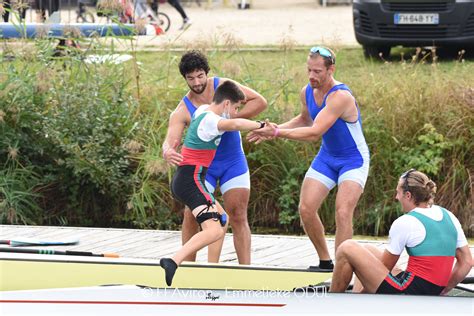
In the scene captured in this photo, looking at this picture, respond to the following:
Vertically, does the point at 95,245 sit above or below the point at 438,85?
below

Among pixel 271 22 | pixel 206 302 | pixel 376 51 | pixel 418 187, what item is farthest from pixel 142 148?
pixel 271 22

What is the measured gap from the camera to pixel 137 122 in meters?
11.5

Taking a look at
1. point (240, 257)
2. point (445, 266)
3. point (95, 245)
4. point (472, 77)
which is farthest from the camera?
point (472, 77)

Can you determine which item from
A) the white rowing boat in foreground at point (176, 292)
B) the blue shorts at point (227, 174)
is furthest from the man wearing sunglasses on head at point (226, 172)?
the white rowing boat in foreground at point (176, 292)

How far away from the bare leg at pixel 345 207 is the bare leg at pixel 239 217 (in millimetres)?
677

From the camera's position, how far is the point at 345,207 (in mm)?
8344

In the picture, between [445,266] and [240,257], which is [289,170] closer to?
[240,257]

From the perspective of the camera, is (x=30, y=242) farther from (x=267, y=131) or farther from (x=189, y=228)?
(x=267, y=131)

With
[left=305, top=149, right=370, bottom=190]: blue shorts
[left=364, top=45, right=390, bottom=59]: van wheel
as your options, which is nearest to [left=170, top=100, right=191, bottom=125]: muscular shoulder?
[left=305, top=149, right=370, bottom=190]: blue shorts

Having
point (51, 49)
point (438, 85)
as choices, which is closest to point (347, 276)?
point (438, 85)

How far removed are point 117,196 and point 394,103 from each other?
287cm

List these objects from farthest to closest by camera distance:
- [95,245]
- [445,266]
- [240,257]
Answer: [95,245] → [240,257] → [445,266]

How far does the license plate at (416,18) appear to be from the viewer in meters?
16.4

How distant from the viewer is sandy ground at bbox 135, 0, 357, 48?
66.0 feet
